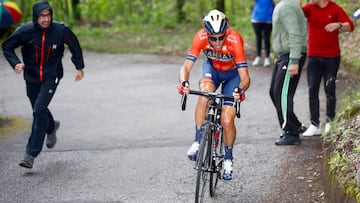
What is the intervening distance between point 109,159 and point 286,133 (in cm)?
247

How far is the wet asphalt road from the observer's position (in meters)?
7.64

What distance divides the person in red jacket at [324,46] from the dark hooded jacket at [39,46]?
3197 millimetres

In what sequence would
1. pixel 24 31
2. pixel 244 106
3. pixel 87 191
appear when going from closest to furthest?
pixel 87 191 → pixel 24 31 → pixel 244 106

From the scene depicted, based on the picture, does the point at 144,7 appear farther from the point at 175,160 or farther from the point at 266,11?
the point at 175,160

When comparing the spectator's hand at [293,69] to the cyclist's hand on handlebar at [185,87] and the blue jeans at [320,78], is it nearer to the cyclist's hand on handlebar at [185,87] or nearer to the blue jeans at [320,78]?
the blue jeans at [320,78]

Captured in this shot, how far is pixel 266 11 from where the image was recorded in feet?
47.4

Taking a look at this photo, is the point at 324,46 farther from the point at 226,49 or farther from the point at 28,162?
the point at 28,162

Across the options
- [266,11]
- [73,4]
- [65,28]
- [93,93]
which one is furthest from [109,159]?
[73,4]

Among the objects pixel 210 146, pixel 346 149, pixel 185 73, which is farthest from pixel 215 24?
pixel 346 149

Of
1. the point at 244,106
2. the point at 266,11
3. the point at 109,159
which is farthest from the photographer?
the point at 266,11

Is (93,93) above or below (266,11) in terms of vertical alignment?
below

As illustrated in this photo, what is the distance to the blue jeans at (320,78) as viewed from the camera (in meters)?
9.06

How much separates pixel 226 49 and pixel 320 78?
100 inches

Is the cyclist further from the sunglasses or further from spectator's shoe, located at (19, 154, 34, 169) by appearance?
spectator's shoe, located at (19, 154, 34, 169)
